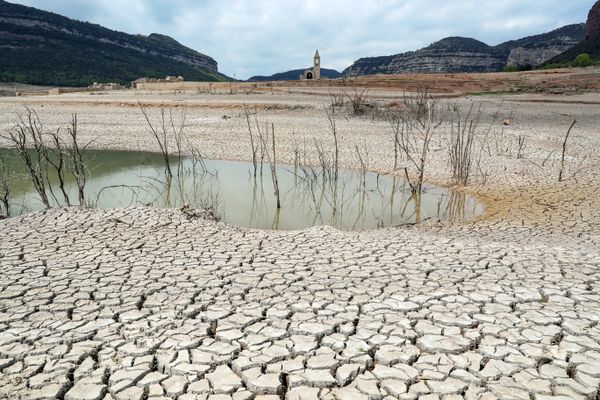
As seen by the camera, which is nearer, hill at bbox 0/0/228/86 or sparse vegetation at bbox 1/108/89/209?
sparse vegetation at bbox 1/108/89/209

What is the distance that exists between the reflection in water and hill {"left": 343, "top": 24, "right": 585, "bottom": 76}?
93.0 meters

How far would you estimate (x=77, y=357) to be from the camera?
2.92 meters

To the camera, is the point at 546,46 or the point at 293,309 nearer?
the point at 293,309

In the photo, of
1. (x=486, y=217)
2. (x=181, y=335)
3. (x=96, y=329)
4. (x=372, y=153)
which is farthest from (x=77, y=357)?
(x=372, y=153)

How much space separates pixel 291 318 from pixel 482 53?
120 meters

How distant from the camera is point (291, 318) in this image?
349 cm

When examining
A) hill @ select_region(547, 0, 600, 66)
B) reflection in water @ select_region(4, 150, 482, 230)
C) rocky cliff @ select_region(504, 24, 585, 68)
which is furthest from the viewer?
rocky cliff @ select_region(504, 24, 585, 68)

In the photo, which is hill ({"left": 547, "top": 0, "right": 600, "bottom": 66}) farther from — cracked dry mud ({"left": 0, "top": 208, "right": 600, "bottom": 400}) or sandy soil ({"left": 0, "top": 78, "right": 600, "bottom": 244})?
cracked dry mud ({"left": 0, "top": 208, "right": 600, "bottom": 400})

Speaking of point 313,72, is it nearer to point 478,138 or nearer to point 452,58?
point 478,138

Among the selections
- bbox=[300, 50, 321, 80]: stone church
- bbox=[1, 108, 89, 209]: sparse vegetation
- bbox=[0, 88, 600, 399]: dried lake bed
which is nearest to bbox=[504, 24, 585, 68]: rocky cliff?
bbox=[300, 50, 321, 80]: stone church

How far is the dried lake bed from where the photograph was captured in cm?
272

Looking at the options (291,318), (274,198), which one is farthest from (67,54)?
(291,318)

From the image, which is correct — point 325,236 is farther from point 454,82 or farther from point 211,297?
point 454,82

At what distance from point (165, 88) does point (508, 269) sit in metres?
35.1
